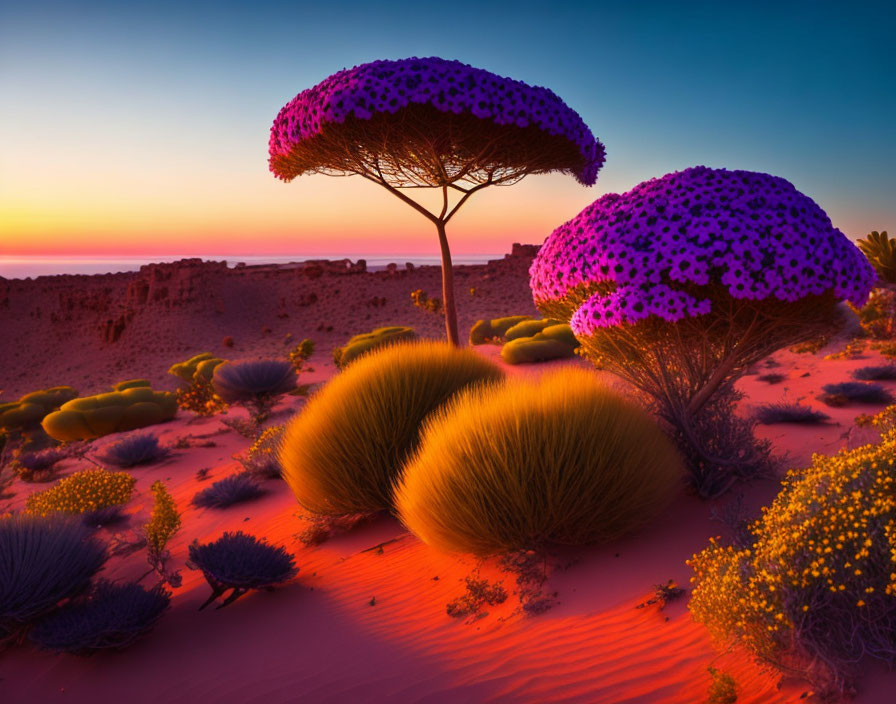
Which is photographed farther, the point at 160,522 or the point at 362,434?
the point at 362,434

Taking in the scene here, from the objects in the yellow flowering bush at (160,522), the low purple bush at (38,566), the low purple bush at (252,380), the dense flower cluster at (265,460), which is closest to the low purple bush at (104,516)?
the dense flower cluster at (265,460)

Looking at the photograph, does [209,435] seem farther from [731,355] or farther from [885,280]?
[885,280]

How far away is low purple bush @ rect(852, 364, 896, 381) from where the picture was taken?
28.8 ft

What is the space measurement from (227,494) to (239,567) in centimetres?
269

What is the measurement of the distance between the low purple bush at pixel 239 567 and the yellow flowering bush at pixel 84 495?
118 inches

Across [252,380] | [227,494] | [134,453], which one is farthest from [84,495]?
[252,380]

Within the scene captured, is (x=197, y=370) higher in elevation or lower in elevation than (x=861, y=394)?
lower

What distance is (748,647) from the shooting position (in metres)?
2.48

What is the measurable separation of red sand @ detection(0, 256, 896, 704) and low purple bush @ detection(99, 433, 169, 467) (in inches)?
157

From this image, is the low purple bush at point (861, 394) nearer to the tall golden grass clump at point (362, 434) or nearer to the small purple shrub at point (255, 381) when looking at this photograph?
the tall golden grass clump at point (362, 434)

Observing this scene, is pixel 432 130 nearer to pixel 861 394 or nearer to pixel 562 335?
pixel 861 394

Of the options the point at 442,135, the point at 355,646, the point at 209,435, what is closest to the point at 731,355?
the point at 355,646

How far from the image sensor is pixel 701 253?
3830mm

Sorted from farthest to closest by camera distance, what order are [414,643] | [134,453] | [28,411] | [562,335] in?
[562,335] < [28,411] < [134,453] < [414,643]
